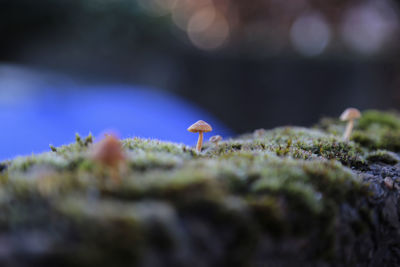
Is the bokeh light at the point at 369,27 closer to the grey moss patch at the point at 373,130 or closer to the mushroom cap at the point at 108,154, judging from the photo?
the grey moss patch at the point at 373,130

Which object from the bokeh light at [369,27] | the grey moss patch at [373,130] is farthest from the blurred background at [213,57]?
the grey moss patch at [373,130]

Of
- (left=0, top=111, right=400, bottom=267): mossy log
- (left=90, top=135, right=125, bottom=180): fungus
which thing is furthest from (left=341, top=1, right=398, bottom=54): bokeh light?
(left=90, top=135, right=125, bottom=180): fungus

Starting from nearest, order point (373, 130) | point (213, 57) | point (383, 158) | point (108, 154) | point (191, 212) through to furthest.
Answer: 1. point (191, 212)
2. point (108, 154)
3. point (383, 158)
4. point (373, 130)
5. point (213, 57)

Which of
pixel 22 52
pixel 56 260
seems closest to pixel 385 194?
pixel 56 260

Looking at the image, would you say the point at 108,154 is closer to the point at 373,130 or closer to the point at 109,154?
the point at 109,154

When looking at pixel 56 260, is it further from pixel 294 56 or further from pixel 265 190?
pixel 294 56

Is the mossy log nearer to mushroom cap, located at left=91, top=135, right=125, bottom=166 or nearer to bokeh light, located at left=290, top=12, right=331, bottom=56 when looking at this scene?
mushroom cap, located at left=91, top=135, right=125, bottom=166

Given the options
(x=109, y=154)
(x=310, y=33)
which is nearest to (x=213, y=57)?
(x=310, y=33)

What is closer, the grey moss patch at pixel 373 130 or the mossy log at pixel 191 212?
the mossy log at pixel 191 212
